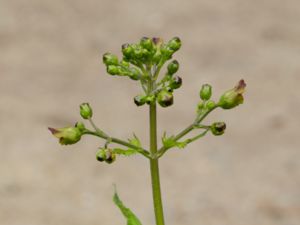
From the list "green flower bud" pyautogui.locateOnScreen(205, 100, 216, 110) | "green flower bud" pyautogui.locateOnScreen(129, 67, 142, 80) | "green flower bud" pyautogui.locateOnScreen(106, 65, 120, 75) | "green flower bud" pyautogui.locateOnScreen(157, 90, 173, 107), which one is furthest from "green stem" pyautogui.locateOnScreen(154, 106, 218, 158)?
Result: "green flower bud" pyautogui.locateOnScreen(106, 65, 120, 75)

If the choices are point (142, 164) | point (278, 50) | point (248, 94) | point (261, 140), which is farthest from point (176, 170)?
point (278, 50)

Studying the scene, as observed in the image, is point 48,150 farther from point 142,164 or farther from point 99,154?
point 99,154

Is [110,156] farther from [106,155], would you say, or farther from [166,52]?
[166,52]

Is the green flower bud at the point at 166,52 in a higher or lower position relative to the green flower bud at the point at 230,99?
higher

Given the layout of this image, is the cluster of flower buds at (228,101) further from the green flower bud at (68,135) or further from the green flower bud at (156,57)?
the green flower bud at (68,135)

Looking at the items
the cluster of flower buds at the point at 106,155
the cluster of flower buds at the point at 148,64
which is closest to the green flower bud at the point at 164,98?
the cluster of flower buds at the point at 148,64

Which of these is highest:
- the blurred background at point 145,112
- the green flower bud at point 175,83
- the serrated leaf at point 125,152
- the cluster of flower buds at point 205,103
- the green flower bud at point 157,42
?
the blurred background at point 145,112
